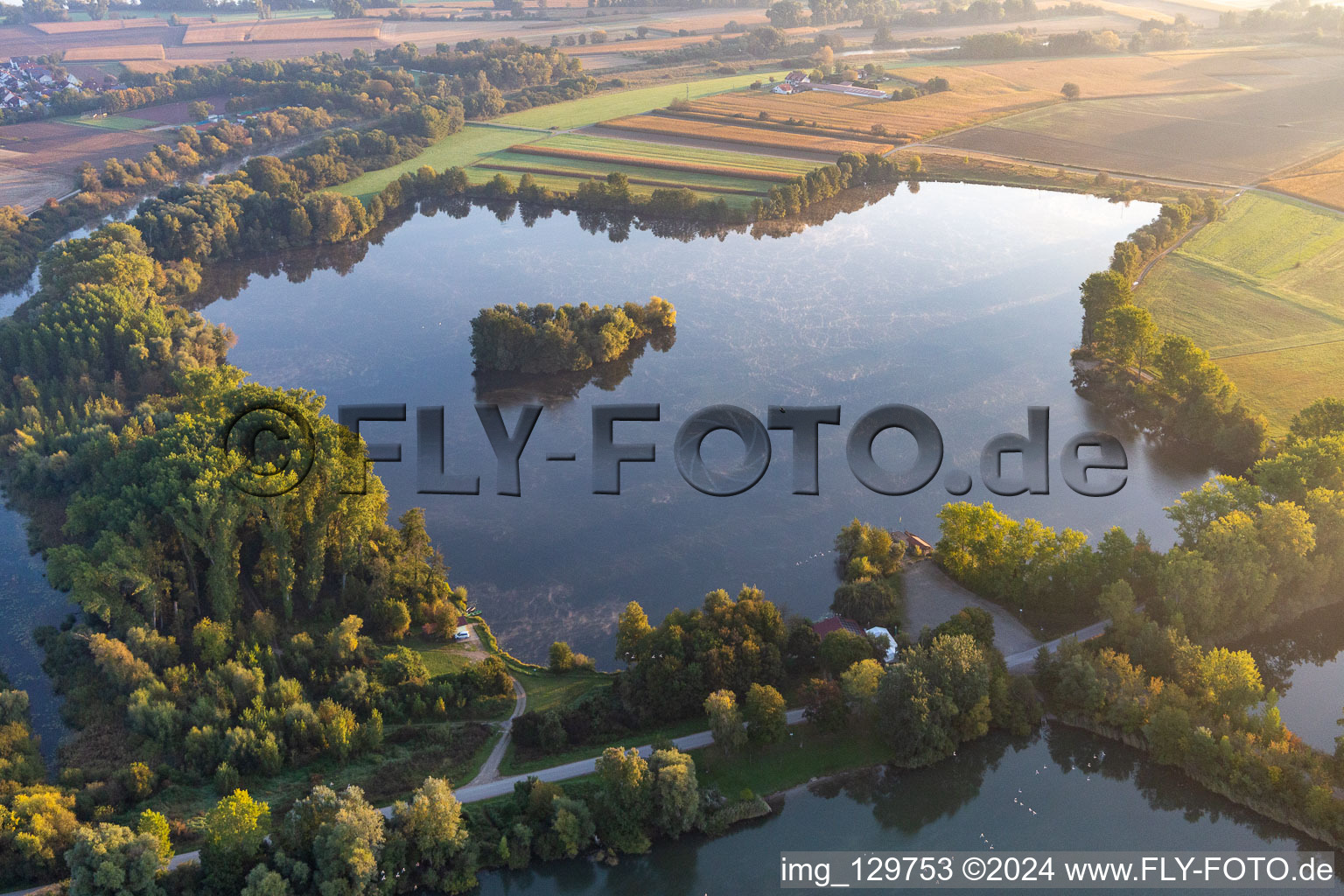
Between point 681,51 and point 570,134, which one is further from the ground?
point 681,51

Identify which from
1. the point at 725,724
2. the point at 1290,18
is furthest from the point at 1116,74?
the point at 725,724

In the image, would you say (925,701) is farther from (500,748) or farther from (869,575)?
(500,748)

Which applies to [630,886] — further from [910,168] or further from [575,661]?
[910,168]

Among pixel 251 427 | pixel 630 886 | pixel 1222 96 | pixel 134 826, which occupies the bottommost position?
pixel 630 886

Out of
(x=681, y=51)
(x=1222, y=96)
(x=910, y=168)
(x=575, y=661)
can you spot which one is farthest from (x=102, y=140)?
(x=1222, y=96)

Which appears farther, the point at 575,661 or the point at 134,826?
the point at 575,661

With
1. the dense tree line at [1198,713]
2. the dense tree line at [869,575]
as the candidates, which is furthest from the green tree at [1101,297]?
the dense tree line at [1198,713]
